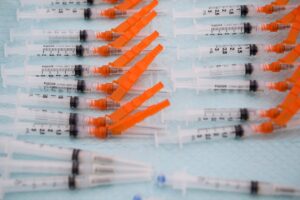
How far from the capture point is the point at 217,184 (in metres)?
1.95

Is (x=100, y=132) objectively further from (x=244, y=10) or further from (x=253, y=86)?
(x=244, y=10)

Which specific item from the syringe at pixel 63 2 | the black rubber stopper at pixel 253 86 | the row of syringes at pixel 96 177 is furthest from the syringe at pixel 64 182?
the syringe at pixel 63 2

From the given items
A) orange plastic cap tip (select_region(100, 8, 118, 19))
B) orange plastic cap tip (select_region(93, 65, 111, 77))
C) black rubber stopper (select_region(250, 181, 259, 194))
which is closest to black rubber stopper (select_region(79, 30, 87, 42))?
orange plastic cap tip (select_region(100, 8, 118, 19))

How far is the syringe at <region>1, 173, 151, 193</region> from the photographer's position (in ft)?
6.44

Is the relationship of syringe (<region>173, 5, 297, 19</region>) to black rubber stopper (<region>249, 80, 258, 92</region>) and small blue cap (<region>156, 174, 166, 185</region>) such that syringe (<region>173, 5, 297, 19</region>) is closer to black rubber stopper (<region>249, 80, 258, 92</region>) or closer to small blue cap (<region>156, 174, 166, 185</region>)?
black rubber stopper (<region>249, 80, 258, 92</region>)

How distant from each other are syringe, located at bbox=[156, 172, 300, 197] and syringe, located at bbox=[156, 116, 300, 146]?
0.22m

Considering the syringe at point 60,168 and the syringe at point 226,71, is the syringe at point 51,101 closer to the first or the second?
the syringe at point 60,168

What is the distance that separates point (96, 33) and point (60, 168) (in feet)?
3.28

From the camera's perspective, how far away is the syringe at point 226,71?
→ 2.37 m

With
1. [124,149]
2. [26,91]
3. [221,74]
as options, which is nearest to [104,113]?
[124,149]

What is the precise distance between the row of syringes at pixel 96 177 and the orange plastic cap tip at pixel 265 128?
1.00 feet

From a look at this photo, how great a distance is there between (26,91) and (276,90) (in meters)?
1.53

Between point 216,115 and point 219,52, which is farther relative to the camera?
point 219,52

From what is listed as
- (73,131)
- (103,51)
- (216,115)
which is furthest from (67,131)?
(216,115)
